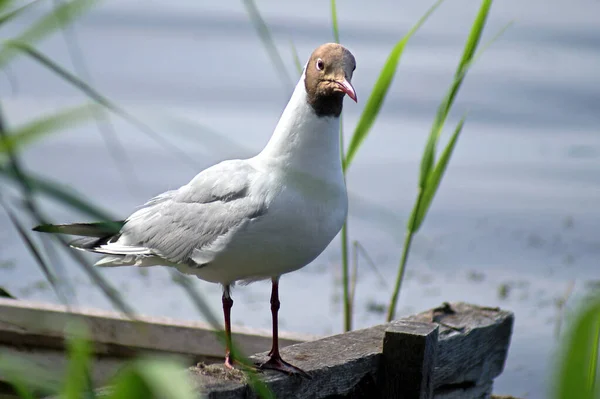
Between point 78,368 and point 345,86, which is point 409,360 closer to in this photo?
point 345,86

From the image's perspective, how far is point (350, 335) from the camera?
2432mm

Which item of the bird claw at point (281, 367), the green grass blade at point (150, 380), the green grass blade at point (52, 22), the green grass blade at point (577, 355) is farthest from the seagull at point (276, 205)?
the green grass blade at point (577, 355)

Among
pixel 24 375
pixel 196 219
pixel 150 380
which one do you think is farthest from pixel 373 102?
pixel 150 380

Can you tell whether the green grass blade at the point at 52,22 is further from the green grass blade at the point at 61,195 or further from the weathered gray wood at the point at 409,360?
the weathered gray wood at the point at 409,360

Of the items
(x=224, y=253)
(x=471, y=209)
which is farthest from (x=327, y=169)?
(x=471, y=209)

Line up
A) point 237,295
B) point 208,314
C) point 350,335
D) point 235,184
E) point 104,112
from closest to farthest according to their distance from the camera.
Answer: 1. point 208,314
2. point 104,112
3. point 235,184
4. point 350,335
5. point 237,295

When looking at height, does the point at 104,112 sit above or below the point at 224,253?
above

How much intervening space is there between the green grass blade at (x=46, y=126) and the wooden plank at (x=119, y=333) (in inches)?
68.3

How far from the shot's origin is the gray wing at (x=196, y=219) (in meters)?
2.20

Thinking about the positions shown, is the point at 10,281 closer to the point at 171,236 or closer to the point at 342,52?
the point at 171,236

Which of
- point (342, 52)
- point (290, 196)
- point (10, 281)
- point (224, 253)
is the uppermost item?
point (342, 52)

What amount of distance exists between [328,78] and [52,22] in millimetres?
1200

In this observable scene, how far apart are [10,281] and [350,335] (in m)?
2.59

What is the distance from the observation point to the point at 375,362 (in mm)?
2311
